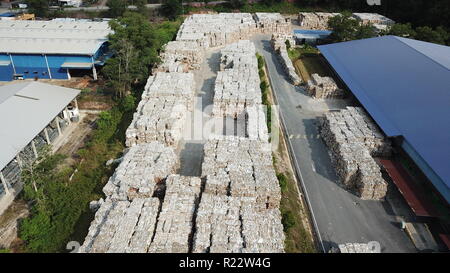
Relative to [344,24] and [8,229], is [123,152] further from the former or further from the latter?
[344,24]

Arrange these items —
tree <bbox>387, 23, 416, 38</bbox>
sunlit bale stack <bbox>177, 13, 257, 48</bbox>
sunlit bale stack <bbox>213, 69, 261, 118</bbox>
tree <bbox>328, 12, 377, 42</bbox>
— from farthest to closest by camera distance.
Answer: sunlit bale stack <bbox>177, 13, 257, 48</bbox>
tree <bbox>328, 12, 377, 42</bbox>
tree <bbox>387, 23, 416, 38</bbox>
sunlit bale stack <bbox>213, 69, 261, 118</bbox>

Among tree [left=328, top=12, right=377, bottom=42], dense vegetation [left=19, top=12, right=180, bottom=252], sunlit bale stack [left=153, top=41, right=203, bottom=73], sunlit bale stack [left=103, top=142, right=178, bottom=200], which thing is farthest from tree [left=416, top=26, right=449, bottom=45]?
sunlit bale stack [left=103, top=142, right=178, bottom=200]

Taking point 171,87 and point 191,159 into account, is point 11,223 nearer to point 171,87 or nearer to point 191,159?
point 191,159

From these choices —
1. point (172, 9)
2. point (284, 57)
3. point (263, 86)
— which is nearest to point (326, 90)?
point (263, 86)

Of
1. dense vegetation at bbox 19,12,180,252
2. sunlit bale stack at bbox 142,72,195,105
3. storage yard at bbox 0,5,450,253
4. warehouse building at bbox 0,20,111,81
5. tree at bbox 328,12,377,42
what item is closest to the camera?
storage yard at bbox 0,5,450,253

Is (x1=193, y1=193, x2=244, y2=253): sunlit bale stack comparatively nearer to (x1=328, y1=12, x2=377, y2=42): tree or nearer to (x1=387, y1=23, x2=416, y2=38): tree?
(x1=328, y1=12, x2=377, y2=42): tree
